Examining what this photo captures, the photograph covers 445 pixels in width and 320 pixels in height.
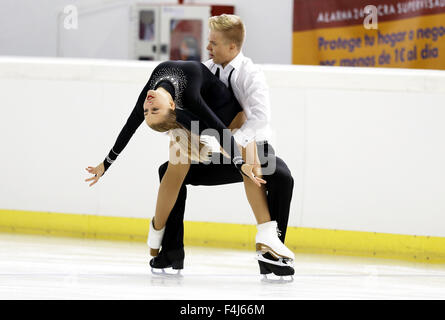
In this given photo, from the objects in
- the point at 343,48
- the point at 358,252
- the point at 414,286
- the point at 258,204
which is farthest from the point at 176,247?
A: the point at 343,48

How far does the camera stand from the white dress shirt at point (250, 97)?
3.23 m

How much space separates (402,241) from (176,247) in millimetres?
1511

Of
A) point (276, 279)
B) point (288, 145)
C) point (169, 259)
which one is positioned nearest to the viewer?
point (276, 279)

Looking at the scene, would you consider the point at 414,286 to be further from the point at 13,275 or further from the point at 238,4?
the point at 238,4

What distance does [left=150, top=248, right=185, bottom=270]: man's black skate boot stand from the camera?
3.57 meters

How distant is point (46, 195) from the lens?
4.95 m

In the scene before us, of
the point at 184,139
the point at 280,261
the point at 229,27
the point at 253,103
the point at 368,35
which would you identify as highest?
the point at 368,35

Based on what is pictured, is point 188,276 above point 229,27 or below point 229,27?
below

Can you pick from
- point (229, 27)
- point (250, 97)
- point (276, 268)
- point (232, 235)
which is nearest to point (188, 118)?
point (250, 97)

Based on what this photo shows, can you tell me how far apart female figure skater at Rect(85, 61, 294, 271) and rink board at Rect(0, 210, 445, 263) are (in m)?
1.24

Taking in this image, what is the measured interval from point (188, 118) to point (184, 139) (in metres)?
0.12

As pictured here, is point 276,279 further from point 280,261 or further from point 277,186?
point 277,186

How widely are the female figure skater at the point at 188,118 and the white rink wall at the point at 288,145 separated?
1292 millimetres

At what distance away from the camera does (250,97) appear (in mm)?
3248
